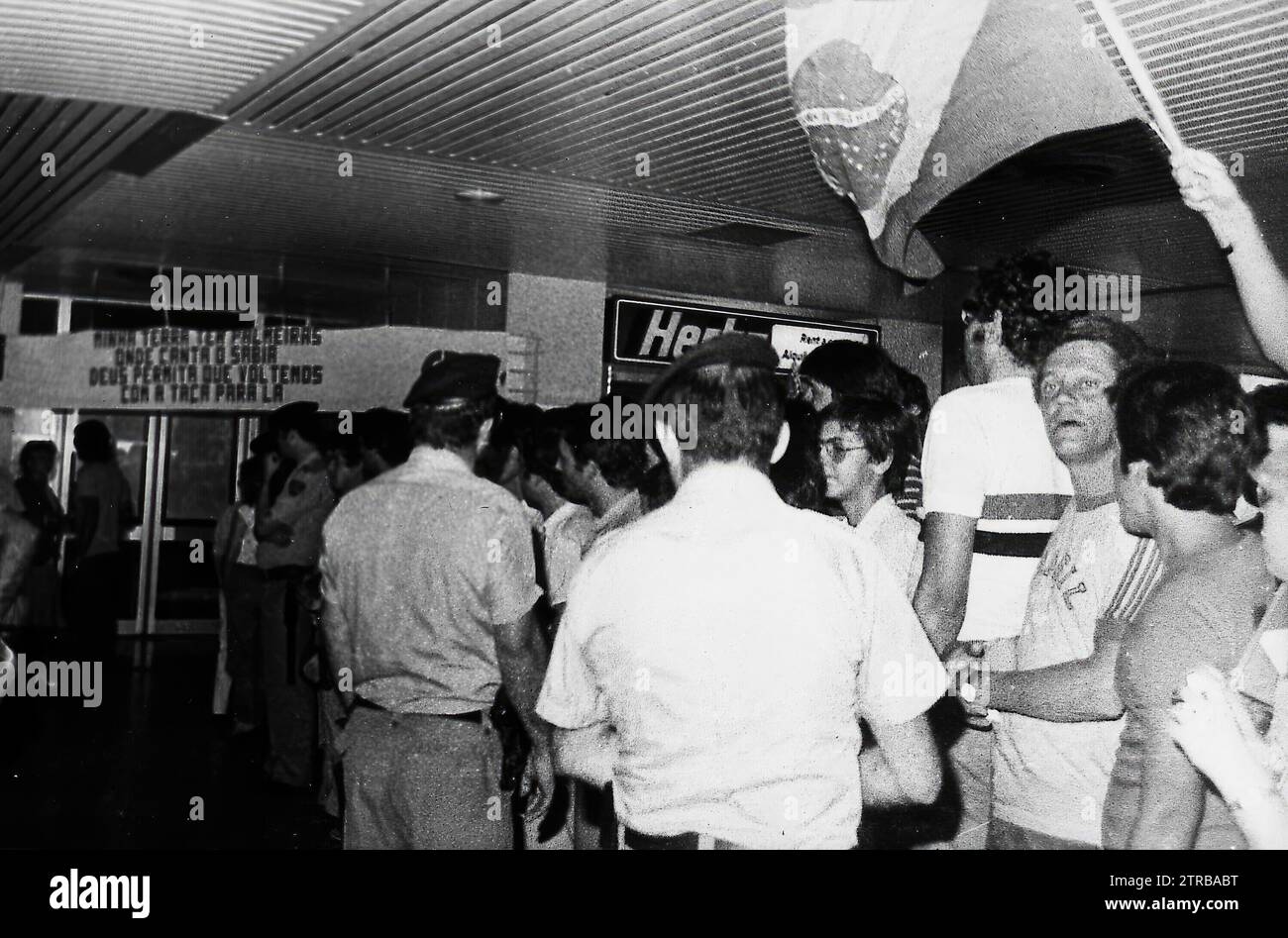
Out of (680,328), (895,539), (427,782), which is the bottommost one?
(427,782)

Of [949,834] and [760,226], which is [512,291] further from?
[949,834]

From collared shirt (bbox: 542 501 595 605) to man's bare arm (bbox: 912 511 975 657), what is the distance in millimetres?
1018

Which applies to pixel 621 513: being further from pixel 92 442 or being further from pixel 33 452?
pixel 92 442

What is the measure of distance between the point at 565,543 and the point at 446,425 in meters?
0.84

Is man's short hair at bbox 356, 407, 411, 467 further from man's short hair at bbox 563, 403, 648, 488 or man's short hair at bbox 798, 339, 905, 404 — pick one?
man's short hair at bbox 798, 339, 905, 404

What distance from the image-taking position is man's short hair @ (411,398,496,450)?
94.0 inches

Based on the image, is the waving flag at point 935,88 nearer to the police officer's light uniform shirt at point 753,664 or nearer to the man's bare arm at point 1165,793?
the police officer's light uniform shirt at point 753,664

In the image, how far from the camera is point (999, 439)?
2.51m

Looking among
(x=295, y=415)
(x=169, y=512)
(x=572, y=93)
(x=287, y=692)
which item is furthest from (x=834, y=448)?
(x=169, y=512)

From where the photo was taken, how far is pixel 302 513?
4.08 meters

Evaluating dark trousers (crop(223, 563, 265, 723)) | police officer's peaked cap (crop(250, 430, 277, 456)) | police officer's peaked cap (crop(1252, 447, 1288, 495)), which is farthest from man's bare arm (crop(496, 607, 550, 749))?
dark trousers (crop(223, 563, 265, 723))

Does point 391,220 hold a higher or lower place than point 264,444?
higher

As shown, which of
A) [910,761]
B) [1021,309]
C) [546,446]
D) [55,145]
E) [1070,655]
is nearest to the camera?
[910,761]

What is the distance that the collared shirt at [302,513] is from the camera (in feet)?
12.3
